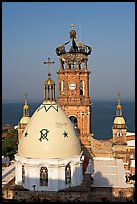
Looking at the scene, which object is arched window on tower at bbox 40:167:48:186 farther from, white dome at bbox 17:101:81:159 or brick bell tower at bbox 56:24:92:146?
brick bell tower at bbox 56:24:92:146

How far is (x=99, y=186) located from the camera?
17.9 m

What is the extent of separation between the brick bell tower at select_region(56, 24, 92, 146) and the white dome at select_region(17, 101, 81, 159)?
806 cm

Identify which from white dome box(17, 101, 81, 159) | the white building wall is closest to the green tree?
white dome box(17, 101, 81, 159)

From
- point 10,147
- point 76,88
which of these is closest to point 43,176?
point 76,88

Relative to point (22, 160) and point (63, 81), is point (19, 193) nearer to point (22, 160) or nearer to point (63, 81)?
point (22, 160)

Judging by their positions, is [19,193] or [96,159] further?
[96,159]

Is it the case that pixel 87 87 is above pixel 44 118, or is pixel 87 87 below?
above

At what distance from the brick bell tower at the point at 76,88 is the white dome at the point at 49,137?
8058 millimetres

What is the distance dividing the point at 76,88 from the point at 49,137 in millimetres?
9718

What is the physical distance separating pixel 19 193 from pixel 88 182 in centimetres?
365

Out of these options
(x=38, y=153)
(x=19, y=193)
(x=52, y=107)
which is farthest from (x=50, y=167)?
(x=52, y=107)

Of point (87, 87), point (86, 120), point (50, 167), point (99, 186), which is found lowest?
point (99, 186)

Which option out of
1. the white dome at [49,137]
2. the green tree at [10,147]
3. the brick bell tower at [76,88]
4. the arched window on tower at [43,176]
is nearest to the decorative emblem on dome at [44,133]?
the white dome at [49,137]

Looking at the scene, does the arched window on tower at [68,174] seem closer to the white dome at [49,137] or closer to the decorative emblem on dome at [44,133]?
the white dome at [49,137]
